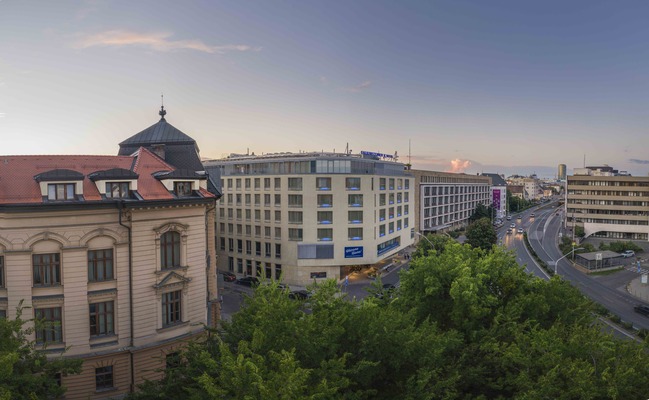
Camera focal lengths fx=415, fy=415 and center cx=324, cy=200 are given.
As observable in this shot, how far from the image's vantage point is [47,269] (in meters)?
27.0

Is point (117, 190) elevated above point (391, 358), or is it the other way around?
point (117, 190)

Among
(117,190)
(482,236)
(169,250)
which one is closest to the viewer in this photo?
(117,190)

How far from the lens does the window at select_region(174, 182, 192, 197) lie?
1254 inches

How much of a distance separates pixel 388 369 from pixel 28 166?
26.9 m

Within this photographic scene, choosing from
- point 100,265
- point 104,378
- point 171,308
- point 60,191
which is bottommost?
point 104,378

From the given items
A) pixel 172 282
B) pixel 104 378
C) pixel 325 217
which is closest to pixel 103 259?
pixel 172 282

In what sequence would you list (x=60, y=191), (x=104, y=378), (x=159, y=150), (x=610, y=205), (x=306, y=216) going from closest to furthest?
1. (x=60, y=191)
2. (x=104, y=378)
3. (x=159, y=150)
4. (x=306, y=216)
5. (x=610, y=205)

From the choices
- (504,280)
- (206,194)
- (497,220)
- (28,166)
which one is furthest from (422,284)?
(497,220)

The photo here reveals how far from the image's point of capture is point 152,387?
1703cm

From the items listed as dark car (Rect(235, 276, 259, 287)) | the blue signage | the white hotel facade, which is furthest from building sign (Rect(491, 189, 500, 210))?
dark car (Rect(235, 276, 259, 287))

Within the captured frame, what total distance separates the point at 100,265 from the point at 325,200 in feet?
129

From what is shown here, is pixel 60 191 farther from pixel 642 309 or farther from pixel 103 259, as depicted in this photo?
pixel 642 309

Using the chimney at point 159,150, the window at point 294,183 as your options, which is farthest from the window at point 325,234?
the chimney at point 159,150

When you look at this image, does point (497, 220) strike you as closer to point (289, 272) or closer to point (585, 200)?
point (585, 200)
